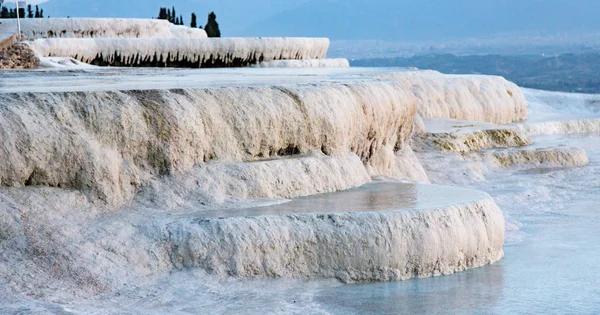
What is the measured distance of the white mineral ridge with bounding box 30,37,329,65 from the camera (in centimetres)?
2392

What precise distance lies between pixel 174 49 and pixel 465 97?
6.74 metres

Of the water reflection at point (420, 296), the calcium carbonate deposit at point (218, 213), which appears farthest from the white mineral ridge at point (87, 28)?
the water reflection at point (420, 296)

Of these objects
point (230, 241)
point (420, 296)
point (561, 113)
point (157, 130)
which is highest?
point (157, 130)

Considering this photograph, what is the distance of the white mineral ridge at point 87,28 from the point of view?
89.7ft

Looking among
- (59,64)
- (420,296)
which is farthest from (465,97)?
(420,296)

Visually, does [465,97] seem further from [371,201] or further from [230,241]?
[230,241]

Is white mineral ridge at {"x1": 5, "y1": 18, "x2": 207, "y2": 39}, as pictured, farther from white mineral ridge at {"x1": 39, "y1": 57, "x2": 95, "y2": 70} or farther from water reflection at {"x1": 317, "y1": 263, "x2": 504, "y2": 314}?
water reflection at {"x1": 317, "y1": 263, "x2": 504, "y2": 314}

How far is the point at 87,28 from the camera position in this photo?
27.9 metres

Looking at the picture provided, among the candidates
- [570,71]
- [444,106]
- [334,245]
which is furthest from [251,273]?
[570,71]

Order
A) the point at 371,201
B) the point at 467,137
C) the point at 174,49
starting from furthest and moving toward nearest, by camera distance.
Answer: the point at 174,49
the point at 467,137
the point at 371,201

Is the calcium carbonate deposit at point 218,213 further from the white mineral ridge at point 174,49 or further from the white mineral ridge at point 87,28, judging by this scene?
the white mineral ridge at point 87,28

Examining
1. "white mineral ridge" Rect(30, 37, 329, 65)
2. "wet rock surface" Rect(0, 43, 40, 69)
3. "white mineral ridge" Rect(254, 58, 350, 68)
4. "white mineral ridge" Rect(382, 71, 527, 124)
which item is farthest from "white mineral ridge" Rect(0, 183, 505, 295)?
"white mineral ridge" Rect(254, 58, 350, 68)

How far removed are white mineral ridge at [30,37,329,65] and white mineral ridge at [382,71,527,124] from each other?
4.33 metres

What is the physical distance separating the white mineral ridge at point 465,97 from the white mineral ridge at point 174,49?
4.33 metres
